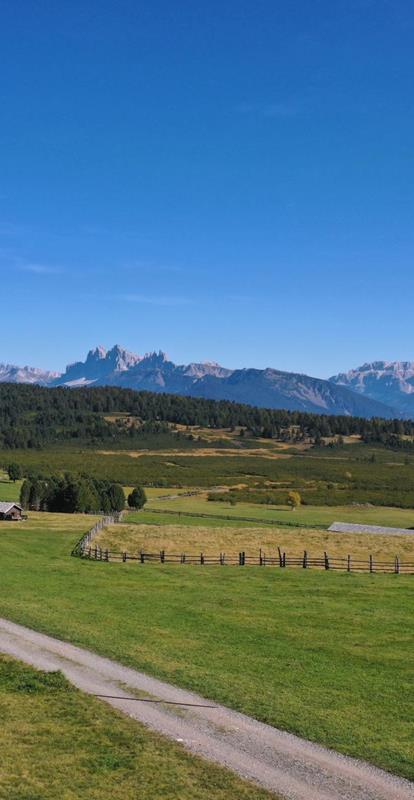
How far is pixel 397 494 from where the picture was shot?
151m

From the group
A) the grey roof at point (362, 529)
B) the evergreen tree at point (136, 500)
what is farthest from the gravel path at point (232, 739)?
the evergreen tree at point (136, 500)

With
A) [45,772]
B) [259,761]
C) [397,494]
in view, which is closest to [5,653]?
[45,772]

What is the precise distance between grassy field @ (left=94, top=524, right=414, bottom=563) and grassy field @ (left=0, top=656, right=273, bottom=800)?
1871 inches

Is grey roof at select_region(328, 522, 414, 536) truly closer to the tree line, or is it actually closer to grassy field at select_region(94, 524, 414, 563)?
grassy field at select_region(94, 524, 414, 563)

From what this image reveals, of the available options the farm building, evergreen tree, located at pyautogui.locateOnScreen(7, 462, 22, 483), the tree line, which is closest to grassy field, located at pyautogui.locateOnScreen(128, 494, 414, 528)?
the tree line

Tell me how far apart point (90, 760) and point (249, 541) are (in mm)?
61134

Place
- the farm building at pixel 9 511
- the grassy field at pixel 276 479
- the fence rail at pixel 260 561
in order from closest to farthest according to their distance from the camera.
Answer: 1. the fence rail at pixel 260 561
2. the farm building at pixel 9 511
3. the grassy field at pixel 276 479

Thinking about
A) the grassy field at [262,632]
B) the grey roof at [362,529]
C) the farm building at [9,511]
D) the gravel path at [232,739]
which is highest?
the gravel path at [232,739]

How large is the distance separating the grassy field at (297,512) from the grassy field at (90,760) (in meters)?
76.8

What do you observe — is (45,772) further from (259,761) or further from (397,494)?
(397,494)

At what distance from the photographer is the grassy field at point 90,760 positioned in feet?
55.9

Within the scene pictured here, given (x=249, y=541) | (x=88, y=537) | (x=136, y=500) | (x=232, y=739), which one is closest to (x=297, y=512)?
(x=136, y=500)

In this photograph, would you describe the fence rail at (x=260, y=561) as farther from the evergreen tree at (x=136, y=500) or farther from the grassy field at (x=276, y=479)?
the grassy field at (x=276, y=479)

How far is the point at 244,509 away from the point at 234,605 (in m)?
80.9
